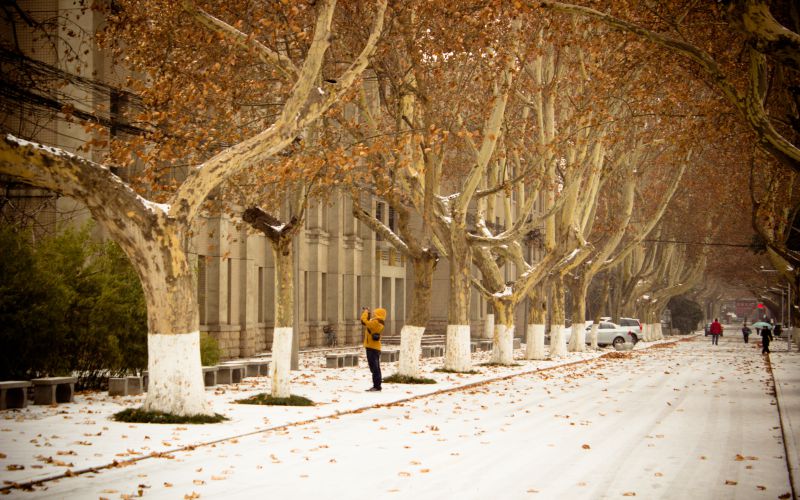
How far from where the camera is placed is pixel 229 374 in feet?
79.5

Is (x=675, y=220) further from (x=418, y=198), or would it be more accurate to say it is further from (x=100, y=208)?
(x=100, y=208)

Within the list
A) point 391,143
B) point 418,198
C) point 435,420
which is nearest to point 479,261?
point 418,198

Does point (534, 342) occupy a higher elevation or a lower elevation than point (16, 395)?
lower

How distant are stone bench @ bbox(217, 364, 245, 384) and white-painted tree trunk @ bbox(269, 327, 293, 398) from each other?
527 centimetres

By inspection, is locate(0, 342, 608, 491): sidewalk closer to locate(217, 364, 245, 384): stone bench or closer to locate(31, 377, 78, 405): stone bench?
locate(31, 377, 78, 405): stone bench

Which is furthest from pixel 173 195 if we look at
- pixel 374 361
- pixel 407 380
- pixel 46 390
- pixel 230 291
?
pixel 230 291

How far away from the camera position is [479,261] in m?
35.0

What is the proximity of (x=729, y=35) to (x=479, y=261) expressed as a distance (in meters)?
15.8

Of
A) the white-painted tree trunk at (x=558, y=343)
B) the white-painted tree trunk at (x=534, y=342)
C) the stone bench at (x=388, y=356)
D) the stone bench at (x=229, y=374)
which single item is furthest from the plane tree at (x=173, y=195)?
the white-painted tree trunk at (x=558, y=343)

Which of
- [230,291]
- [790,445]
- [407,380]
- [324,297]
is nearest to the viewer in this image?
[790,445]

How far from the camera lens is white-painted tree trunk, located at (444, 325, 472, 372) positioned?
2851 cm

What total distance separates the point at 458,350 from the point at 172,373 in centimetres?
1479

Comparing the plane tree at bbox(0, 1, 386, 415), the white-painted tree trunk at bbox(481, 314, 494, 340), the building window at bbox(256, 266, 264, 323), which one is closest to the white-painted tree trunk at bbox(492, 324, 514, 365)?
the building window at bbox(256, 266, 264, 323)

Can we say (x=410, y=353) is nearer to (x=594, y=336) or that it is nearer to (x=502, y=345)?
(x=502, y=345)
